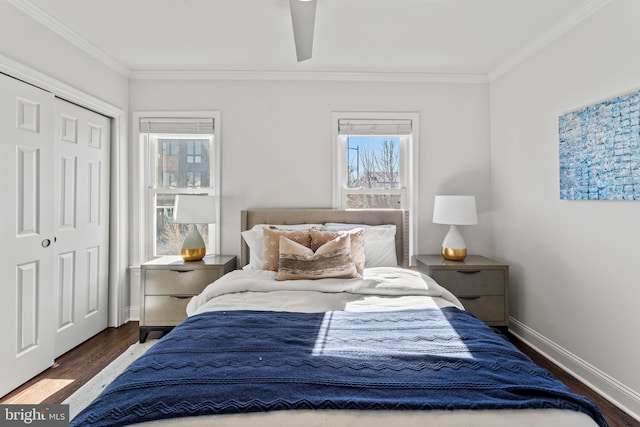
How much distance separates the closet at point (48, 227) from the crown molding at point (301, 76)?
2.33 feet

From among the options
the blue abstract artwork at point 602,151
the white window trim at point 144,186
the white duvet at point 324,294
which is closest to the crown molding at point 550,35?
the blue abstract artwork at point 602,151

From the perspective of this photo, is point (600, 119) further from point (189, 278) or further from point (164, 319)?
point (164, 319)

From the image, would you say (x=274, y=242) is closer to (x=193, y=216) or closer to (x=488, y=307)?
(x=193, y=216)

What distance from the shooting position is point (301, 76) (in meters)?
3.52

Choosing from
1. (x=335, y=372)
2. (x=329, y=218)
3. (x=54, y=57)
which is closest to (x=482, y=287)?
(x=329, y=218)

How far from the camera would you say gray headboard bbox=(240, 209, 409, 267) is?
342 cm

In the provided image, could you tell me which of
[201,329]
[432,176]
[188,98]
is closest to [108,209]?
[188,98]

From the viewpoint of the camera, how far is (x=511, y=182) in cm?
328

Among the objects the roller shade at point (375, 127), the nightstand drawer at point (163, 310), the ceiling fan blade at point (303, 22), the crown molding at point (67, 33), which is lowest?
the nightstand drawer at point (163, 310)

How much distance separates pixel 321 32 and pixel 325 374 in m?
2.49

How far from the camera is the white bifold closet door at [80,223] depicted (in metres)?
2.77

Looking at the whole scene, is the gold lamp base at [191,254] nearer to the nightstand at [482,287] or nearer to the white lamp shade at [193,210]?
the white lamp shade at [193,210]

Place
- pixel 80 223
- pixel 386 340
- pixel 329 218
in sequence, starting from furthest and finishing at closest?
1. pixel 329 218
2. pixel 80 223
3. pixel 386 340

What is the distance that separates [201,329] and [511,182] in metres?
3.03
